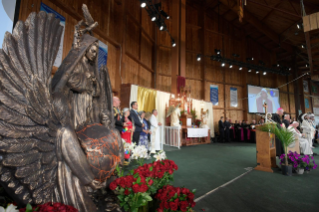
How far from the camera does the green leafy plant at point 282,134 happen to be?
3295 mm

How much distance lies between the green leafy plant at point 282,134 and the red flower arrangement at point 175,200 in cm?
303

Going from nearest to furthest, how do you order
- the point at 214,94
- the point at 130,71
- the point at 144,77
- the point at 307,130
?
1. the point at 307,130
2. the point at 130,71
3. the point at 144,77
4. the point at 214,94

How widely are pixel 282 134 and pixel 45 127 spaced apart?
13.2 ft

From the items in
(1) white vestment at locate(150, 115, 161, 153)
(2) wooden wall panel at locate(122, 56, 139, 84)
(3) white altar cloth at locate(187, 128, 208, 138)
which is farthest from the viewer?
(3) white altar cloth at locate(187, 128, 208, 138)

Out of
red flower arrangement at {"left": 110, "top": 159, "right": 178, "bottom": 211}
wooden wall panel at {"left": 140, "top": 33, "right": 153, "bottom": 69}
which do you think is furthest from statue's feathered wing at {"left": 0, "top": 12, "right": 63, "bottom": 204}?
wooden wall panel at {"left": 140, "top": 33, "right": 153, "bottom": 69}

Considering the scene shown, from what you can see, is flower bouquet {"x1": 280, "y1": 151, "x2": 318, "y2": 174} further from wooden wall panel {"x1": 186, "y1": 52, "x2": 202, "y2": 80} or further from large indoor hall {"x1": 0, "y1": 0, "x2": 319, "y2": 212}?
wooden wall panel {"x1": 186, "y1": 52, "x2": 202, "y2": 80}

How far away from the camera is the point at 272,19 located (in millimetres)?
10789

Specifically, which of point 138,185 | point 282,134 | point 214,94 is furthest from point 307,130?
point 138,185

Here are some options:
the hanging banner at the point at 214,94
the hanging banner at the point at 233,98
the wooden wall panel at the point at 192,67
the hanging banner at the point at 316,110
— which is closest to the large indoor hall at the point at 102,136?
the wooden wall panel at the point at 192,67

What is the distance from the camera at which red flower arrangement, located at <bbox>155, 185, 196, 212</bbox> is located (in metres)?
1.20

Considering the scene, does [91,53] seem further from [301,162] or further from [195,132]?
[195,132]

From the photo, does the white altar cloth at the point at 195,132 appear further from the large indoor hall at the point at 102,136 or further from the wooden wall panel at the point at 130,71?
the wooden wall panel at the point at 130,71

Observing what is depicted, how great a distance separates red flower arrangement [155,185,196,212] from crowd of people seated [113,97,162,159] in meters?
2.12

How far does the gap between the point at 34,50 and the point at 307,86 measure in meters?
21.9
